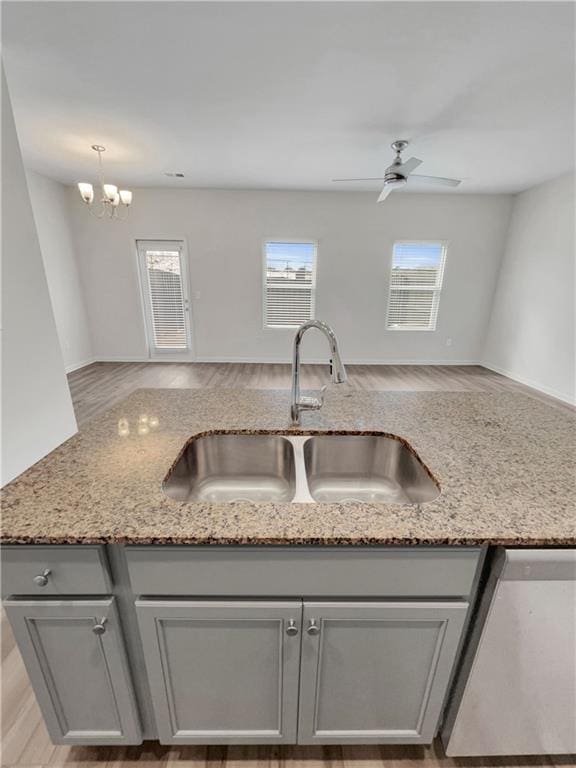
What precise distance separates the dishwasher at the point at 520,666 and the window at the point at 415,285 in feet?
17.8

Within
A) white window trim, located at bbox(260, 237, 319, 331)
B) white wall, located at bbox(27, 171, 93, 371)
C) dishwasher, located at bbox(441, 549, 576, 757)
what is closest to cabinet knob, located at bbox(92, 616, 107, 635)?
dishwasher, located at bbox(441, 549, 576, 757)

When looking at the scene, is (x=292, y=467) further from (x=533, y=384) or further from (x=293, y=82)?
(x=533, y=384)

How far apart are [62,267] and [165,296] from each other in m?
1.57

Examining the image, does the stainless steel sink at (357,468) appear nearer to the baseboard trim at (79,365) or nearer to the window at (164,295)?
the window at (164,295)

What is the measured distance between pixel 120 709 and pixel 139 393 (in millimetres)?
1083

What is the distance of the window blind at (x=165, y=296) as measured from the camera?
5387 millimetres

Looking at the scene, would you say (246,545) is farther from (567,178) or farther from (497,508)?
(567,178)

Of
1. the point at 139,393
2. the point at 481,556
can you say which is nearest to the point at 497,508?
the point at 481,556

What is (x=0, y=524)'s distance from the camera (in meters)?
0.65

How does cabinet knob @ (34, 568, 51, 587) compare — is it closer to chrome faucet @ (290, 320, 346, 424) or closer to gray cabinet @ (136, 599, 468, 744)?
gray cabinet @ (136, 599, 468, 744)

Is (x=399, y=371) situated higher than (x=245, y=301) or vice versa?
(x=245, y=301)

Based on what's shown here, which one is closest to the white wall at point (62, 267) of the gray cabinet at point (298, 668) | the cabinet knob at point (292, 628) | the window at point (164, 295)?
the window at point (164, 295)

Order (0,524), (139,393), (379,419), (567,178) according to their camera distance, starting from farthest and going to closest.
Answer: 1. (567,178)
2. (139,393)
3. (379,419)
4. (0,524)

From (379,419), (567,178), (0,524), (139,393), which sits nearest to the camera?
(0,524)
